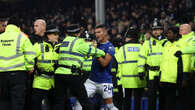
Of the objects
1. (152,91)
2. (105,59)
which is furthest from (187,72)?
(105,59)

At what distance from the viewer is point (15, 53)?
839 centimetres

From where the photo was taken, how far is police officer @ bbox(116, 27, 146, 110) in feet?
34.1

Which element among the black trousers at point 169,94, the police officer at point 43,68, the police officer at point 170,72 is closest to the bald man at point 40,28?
the police officer at point 43,68

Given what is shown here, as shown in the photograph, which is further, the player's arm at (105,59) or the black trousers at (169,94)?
the black trousers at (169,94)

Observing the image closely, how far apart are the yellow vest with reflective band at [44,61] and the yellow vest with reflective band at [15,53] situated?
24.7 inches

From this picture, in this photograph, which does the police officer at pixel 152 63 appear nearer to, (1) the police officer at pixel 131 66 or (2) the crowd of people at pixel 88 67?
(2) the crowd of people at pixel 88 67

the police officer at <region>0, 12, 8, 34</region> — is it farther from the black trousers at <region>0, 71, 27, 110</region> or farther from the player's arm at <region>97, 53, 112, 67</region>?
the player's arm at <region>97, 53, 112, 67</region>

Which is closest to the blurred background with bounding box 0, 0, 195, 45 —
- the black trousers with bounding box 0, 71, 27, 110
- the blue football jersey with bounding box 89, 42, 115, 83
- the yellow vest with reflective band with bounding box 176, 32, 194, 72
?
the yellow vest with reflective band with bounding box 176, 32, 194, 72

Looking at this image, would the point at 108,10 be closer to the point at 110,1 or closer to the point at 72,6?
the point at 110,1

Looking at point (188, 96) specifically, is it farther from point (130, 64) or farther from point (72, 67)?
point (72, 67)

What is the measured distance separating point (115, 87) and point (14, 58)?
2.96 metres

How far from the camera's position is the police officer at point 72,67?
334 inches

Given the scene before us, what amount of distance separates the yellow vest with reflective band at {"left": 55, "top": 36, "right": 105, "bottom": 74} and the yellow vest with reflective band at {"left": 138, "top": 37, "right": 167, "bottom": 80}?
1.93 metres

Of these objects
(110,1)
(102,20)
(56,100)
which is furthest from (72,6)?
(56,100)
